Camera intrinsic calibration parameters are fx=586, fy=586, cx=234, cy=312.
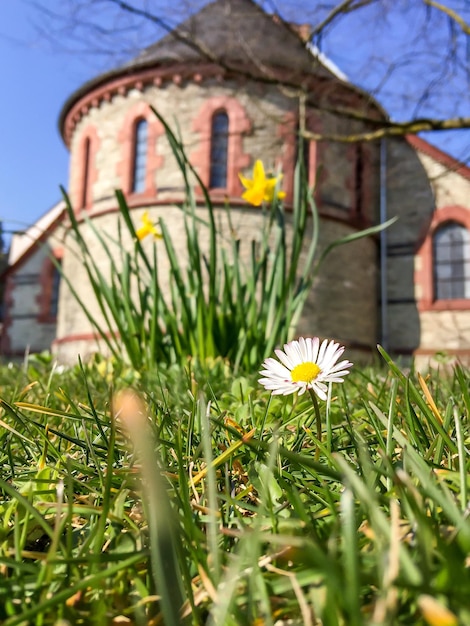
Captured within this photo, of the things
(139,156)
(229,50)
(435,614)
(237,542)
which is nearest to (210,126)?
(229,50)

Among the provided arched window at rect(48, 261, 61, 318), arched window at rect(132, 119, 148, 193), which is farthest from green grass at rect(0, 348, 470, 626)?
arched window at rect(48, 261, 61, 318)

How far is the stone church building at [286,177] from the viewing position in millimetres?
11992

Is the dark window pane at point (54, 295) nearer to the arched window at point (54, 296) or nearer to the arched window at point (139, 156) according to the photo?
the arched window at point (54, 296)

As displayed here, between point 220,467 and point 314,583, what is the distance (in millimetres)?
361

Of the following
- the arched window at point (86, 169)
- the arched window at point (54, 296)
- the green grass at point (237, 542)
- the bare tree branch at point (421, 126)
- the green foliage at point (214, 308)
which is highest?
the arched window at point (86, 169)

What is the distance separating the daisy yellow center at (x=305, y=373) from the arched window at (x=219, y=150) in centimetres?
1184

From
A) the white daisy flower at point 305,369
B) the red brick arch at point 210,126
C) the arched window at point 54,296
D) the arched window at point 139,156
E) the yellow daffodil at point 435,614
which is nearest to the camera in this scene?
the yellow daffodil at point 435,614

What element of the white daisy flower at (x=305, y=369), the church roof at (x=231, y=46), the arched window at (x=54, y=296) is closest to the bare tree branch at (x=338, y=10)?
the church roof at (x=231, y=46)

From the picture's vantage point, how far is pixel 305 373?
854mm

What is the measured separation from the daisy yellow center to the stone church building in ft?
33.9

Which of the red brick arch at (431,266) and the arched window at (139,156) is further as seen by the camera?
the red brick arch at (431,266)

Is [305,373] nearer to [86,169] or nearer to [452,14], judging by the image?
[452,14]

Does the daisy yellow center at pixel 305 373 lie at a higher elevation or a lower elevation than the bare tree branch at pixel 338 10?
lower

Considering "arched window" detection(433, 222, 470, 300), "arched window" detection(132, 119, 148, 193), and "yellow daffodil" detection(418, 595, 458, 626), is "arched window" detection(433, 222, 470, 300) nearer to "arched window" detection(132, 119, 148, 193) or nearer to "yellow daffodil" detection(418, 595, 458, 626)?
"arched window" detection(132, 119, 148, 193)
